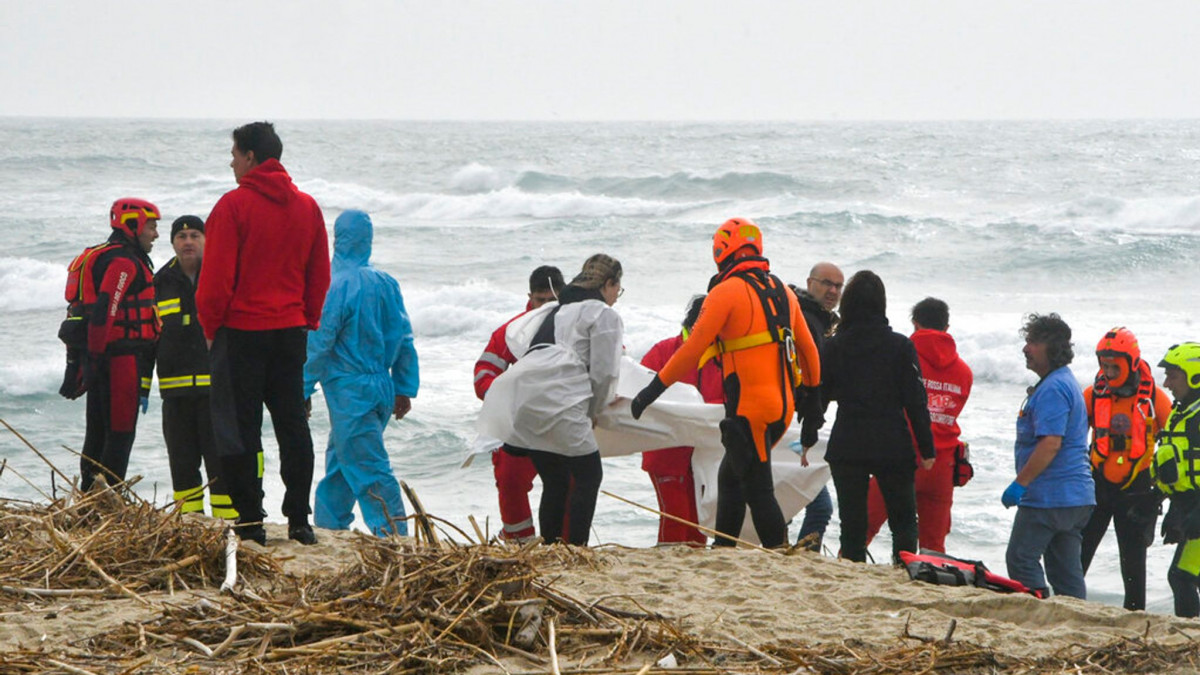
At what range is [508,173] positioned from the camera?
137ft

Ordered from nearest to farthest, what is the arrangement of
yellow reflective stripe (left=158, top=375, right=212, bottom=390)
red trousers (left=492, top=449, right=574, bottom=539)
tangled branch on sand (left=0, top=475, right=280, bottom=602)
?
tangled branch on sand (left=0, top=475, right=280, bottom=602), yellow reflective stripe (left=158, top=375, right=212, bottom=390), red trousers (left=492, top=449, right=574, bottom=539)

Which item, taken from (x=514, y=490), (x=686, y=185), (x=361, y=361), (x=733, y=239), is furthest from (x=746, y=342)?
(x=686, y=185)

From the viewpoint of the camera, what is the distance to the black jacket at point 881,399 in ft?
19.5

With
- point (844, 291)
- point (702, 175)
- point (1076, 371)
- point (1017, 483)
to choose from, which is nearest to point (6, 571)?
point (844, 291)

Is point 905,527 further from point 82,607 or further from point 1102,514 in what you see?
point 82,607

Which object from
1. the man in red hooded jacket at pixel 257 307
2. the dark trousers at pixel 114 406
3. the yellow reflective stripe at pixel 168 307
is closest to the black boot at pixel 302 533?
the man in red hooded jacket at pixel 257 307

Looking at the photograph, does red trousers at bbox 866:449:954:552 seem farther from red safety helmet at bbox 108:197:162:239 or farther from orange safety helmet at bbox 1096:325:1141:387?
red safety helmet at bbox 108:197:162:239

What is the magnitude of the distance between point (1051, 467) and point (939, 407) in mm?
609

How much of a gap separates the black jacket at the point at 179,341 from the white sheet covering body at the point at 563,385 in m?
1.35

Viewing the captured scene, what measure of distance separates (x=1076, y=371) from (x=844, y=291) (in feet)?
34.9

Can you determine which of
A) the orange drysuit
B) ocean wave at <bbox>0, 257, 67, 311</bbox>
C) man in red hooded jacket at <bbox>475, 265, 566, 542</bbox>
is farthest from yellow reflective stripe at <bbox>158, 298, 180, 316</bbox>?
ocean wave at <bbox>0, 257, 67, 311</bbox>

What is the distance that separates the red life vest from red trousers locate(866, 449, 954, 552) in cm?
376

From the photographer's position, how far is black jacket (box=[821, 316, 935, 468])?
5.94 metres

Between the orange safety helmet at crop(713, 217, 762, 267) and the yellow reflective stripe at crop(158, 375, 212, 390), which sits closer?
the orange safety helmet at crop(713, 217, 762, 267)
